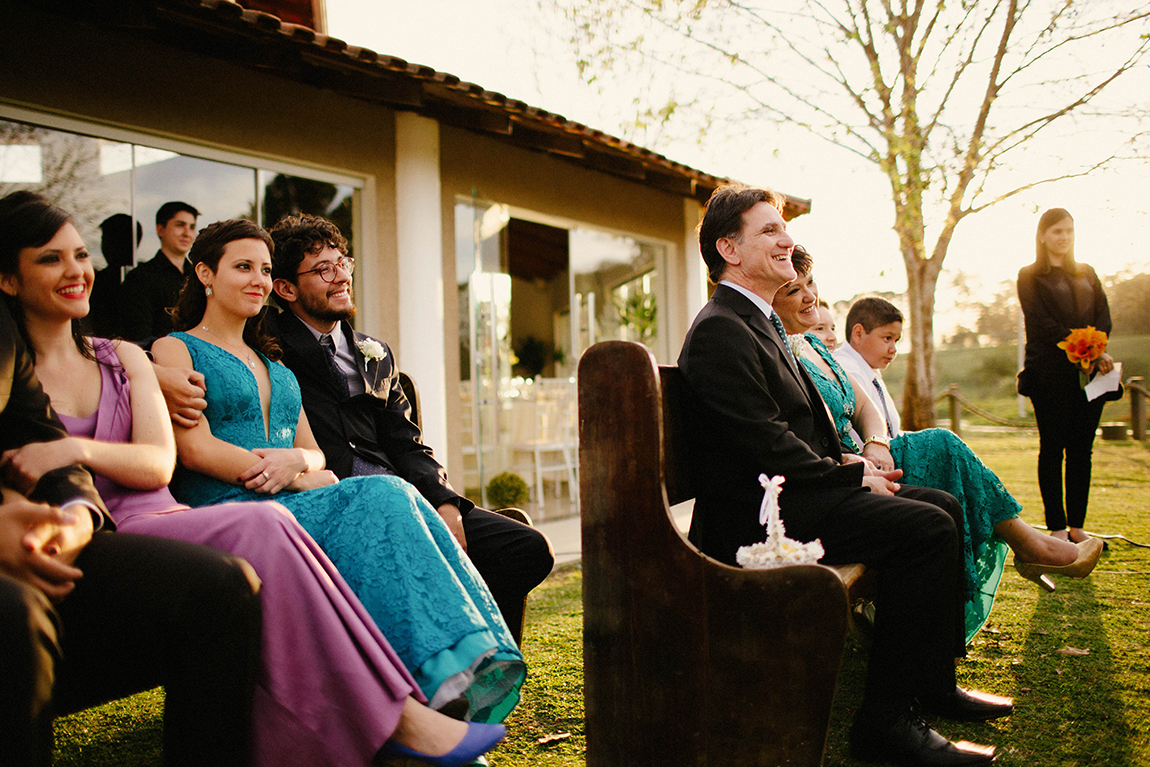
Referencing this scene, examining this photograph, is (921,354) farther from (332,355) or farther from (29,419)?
(29,419)

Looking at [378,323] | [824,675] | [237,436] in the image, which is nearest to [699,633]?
[824,675]

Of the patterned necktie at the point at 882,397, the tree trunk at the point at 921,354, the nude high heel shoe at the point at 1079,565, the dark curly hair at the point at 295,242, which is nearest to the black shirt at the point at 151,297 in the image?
the dark curly hair at the point at 295,242

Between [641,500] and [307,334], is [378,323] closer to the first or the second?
[307,334]

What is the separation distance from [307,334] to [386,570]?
4.56 ft

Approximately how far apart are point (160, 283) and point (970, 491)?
4282mm

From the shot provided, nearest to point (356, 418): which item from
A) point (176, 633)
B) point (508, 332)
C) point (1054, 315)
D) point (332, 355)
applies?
point (332, 355)

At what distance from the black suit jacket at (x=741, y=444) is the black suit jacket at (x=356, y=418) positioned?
41.4 inches

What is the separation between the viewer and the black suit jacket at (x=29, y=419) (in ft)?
5.95

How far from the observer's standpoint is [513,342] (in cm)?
1631

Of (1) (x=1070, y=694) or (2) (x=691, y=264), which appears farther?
(2) (x=691, y=264)

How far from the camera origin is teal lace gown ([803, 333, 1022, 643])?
10.3 feet

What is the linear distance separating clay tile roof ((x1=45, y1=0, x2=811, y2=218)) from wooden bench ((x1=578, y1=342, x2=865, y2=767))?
356 cm

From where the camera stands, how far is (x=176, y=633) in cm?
176

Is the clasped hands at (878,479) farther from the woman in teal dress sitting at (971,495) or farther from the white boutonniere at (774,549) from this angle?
the white boutonniere at (774,549)
